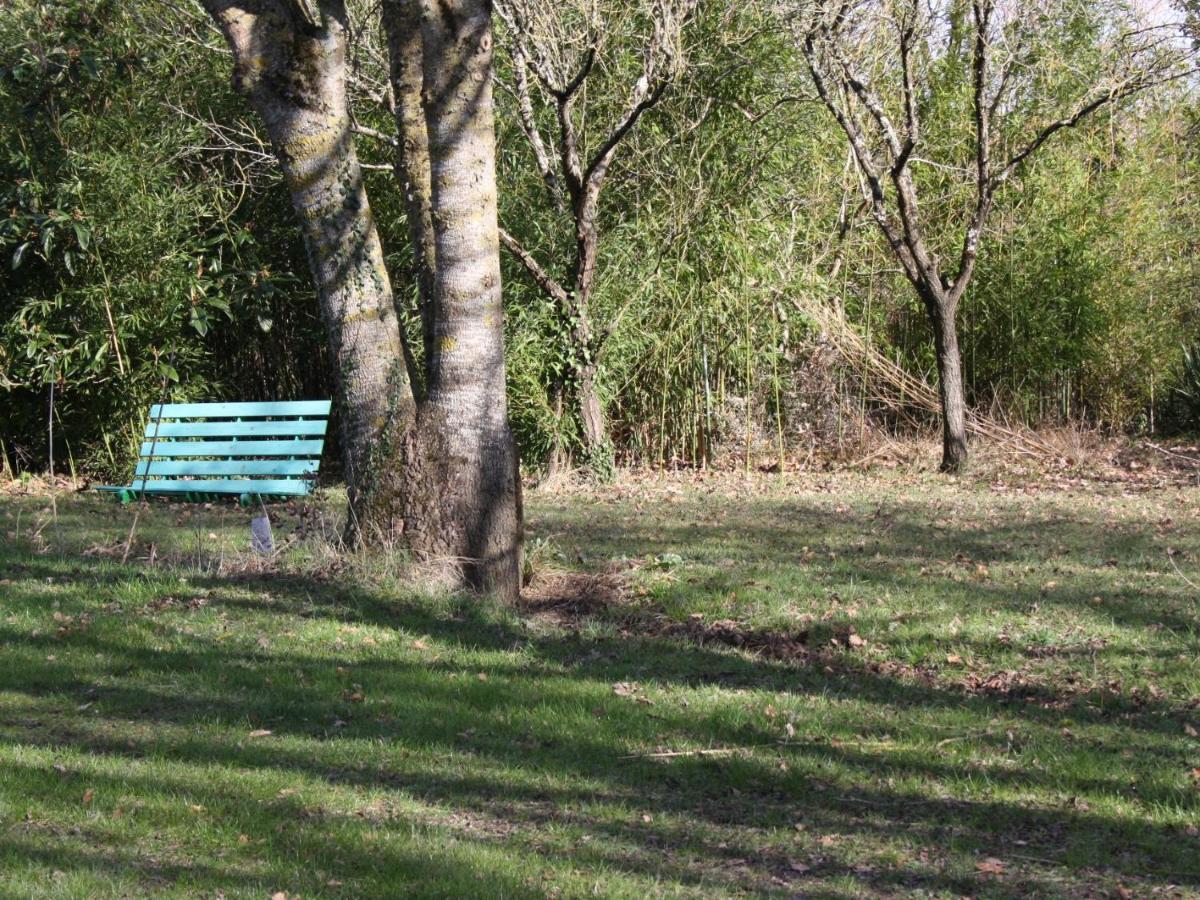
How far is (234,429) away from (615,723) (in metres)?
7.42

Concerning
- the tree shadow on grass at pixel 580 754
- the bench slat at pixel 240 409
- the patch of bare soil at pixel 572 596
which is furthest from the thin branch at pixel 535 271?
the tree shadow on grass at pixel 580 754

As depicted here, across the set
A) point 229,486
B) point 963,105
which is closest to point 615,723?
point 229,486

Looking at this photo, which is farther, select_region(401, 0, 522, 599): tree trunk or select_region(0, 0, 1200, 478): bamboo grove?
select_region(0, 0, 1200, 478): bamboo grove

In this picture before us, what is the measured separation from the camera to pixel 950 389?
11094 mm

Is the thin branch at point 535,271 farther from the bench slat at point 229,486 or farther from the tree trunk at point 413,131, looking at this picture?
the tree trunk at point 413,131

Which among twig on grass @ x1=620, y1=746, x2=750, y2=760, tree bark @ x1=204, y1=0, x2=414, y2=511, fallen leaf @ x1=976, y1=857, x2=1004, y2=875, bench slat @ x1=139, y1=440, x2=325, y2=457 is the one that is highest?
tree bark @ x1=204, y1=0, x2=414, y2=511

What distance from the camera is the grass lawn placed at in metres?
3.29

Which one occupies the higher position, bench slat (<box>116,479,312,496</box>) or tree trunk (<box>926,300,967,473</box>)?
tree trunk (<box>926,300,967,473</box>)

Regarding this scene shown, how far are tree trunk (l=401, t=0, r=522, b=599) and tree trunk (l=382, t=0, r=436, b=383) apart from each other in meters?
0.49

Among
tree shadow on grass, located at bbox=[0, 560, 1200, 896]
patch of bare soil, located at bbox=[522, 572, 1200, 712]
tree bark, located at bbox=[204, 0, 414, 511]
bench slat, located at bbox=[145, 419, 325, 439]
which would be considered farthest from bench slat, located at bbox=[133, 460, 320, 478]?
tree shadow on grass, located at bbox=[0, 560, 1200, 896]

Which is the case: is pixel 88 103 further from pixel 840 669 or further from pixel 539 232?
pixel 840 669

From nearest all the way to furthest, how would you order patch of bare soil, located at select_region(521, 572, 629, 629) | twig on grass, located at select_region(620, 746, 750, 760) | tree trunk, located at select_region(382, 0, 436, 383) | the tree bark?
twig on grass, located at select_region(620, 746, 750, 760), patch of bare soil, located at select_region(521, 572, 629, 629), the tree bark, tree trunk, located at select_region(382, 0, 436, 383)

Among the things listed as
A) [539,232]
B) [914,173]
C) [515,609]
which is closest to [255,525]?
[515,609]

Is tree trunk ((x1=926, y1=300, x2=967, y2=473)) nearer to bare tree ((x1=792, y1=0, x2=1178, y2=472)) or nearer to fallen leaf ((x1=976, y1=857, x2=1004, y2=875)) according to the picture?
bare tree ((x1=792, y1=0, x2=1178, y2=472))
